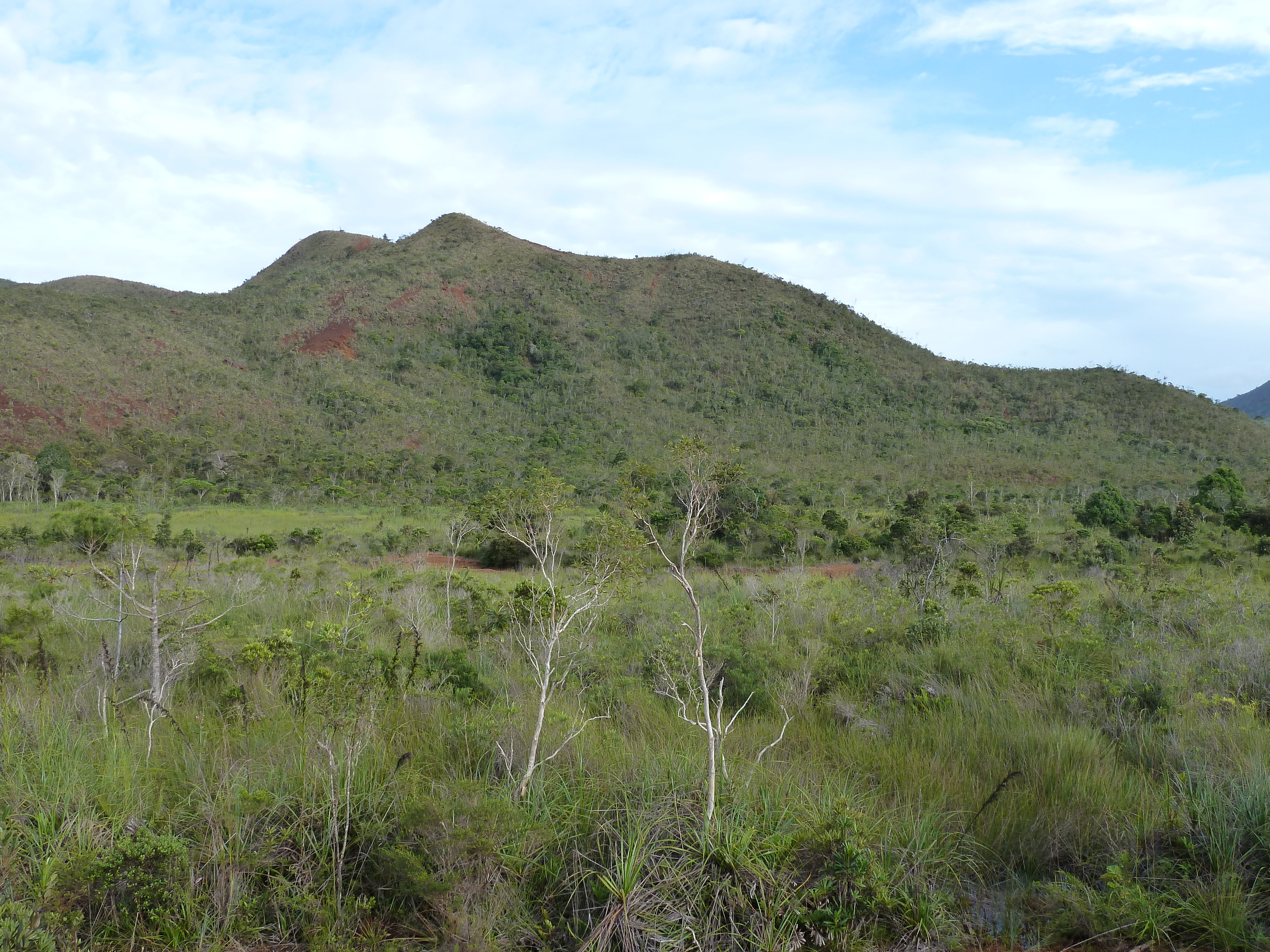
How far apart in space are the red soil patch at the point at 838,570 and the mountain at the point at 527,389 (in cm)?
1322

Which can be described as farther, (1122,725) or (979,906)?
(1122,725)

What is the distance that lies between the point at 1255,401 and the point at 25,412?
165m

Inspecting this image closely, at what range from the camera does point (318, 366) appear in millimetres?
50562

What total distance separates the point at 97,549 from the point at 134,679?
8294mm

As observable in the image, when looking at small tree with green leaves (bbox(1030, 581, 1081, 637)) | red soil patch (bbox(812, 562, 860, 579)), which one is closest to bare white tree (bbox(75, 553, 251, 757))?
small tree with green leaves (bbox(1030, 581, 1081, 637))

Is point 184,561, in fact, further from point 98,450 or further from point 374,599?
point 98,450

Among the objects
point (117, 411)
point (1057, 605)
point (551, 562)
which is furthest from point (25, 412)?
point (1057, 605)

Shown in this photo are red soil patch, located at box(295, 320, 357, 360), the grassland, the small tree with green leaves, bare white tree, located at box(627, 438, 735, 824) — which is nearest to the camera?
the grassland

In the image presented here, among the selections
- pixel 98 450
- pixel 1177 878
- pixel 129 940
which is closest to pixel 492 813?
pixel 129 940

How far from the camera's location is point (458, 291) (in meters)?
67.0

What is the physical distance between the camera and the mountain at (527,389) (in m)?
37.4

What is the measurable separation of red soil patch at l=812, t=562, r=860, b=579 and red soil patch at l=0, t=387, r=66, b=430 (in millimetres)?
37918

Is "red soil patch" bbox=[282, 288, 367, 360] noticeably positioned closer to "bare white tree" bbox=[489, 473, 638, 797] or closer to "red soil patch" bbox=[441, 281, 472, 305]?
"red soil patch" bbox=[441, 281, 472, 305]

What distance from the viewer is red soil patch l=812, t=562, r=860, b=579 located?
1404 cm
